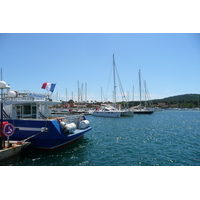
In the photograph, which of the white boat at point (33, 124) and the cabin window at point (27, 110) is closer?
the white boat at point (33, 124)

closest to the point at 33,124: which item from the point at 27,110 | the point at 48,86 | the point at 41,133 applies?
the point at 41,133

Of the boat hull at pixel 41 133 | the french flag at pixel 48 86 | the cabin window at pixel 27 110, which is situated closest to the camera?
the boat hull at pixel 41 133

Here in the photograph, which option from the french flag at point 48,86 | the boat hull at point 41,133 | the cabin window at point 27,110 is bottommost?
the boat hull at point 41,133

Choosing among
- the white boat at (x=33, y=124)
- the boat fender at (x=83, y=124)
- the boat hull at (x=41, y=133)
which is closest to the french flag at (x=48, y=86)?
the white boat at (x=33, y=124)

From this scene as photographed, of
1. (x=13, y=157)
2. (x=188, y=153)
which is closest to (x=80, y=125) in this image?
(x=13, y=157)

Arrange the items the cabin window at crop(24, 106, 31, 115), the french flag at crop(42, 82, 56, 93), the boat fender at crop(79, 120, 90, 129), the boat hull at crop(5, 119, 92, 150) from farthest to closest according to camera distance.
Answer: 1. the french flag at crop(42, 82, 56, 93)
2. the boat fender at crop(79, 120, 90, 129)
3. the cabin window at crop(24, 106, 31, 115)
4. the boat hull at crop(5, 119, 92, 150)

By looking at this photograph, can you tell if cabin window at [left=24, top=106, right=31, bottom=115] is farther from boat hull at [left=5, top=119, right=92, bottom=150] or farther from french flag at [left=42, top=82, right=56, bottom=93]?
french flag at [left=42, top=82, right=56, bottom=93]

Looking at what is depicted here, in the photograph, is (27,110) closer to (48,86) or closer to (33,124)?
(33,124)

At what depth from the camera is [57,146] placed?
1170 centimetres

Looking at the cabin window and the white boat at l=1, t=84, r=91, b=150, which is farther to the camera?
the cabin window

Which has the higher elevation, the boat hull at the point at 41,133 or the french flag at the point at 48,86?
the french flag at the point at 48,86

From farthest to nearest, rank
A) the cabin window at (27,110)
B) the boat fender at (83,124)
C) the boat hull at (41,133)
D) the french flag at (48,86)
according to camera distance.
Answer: the french flag at (48,86), the boat fender at (83,124), the cabin window at (27,110), the boat hull at (41,133)

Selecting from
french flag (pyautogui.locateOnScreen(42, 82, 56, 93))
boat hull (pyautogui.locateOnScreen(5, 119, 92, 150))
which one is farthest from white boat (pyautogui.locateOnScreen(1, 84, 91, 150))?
french flag (pyautogui.locateOnScreen(42, 82, 56, 93))

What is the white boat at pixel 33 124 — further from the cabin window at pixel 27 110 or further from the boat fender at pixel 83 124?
the boat fender at pixel 83 124
